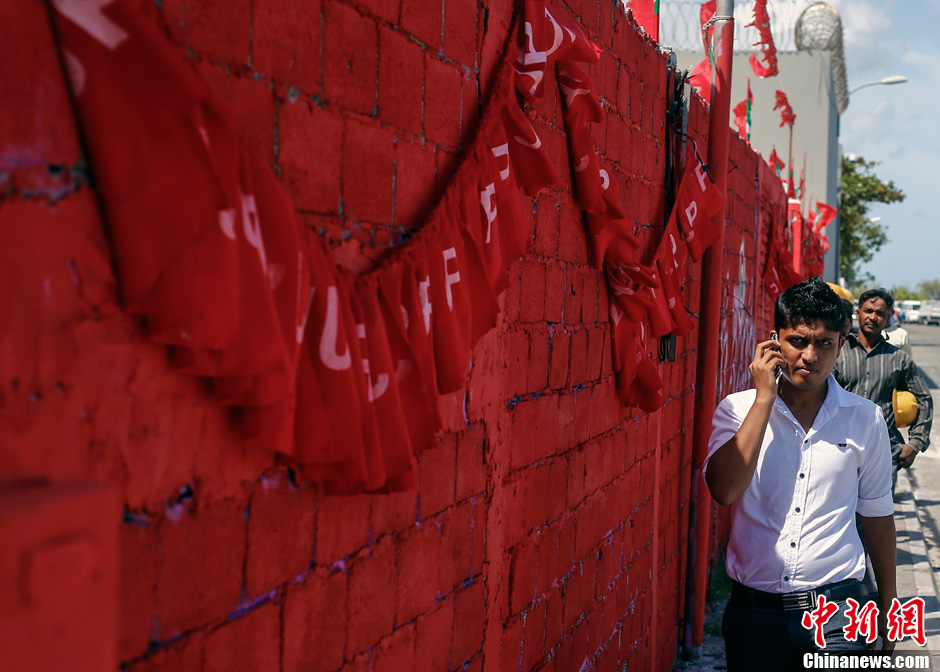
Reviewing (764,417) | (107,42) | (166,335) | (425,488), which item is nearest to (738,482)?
(764,417)

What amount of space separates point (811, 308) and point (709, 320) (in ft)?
6.03

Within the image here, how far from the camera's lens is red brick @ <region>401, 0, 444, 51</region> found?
1.74m

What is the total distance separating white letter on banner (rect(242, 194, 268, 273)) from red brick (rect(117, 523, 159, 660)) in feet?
1.31

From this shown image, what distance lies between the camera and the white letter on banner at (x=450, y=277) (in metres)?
1.76

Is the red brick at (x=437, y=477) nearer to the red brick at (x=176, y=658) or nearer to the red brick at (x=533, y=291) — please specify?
the red brick at (x=533, y=291)

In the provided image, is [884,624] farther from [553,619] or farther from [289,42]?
[289,42]

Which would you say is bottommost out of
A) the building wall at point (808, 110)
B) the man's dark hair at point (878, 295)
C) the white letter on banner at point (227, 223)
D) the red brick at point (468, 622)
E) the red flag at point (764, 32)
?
the red brick at point (468, 622)

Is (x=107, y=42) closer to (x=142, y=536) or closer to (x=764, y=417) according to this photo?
(x=142, y=536)

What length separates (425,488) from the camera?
1.86 m

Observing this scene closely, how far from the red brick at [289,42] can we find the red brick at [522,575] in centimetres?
144

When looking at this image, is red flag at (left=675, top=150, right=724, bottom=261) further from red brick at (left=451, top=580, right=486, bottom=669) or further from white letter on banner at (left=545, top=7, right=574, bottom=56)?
red brick at (left=451, top=580, right=486, bottom=669)

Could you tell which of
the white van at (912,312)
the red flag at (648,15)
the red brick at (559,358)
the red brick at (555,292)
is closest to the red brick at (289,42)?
the red brick at (555,292)

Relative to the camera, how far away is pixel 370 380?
1457mm

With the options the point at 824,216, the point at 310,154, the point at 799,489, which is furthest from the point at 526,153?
the point at 824,216
